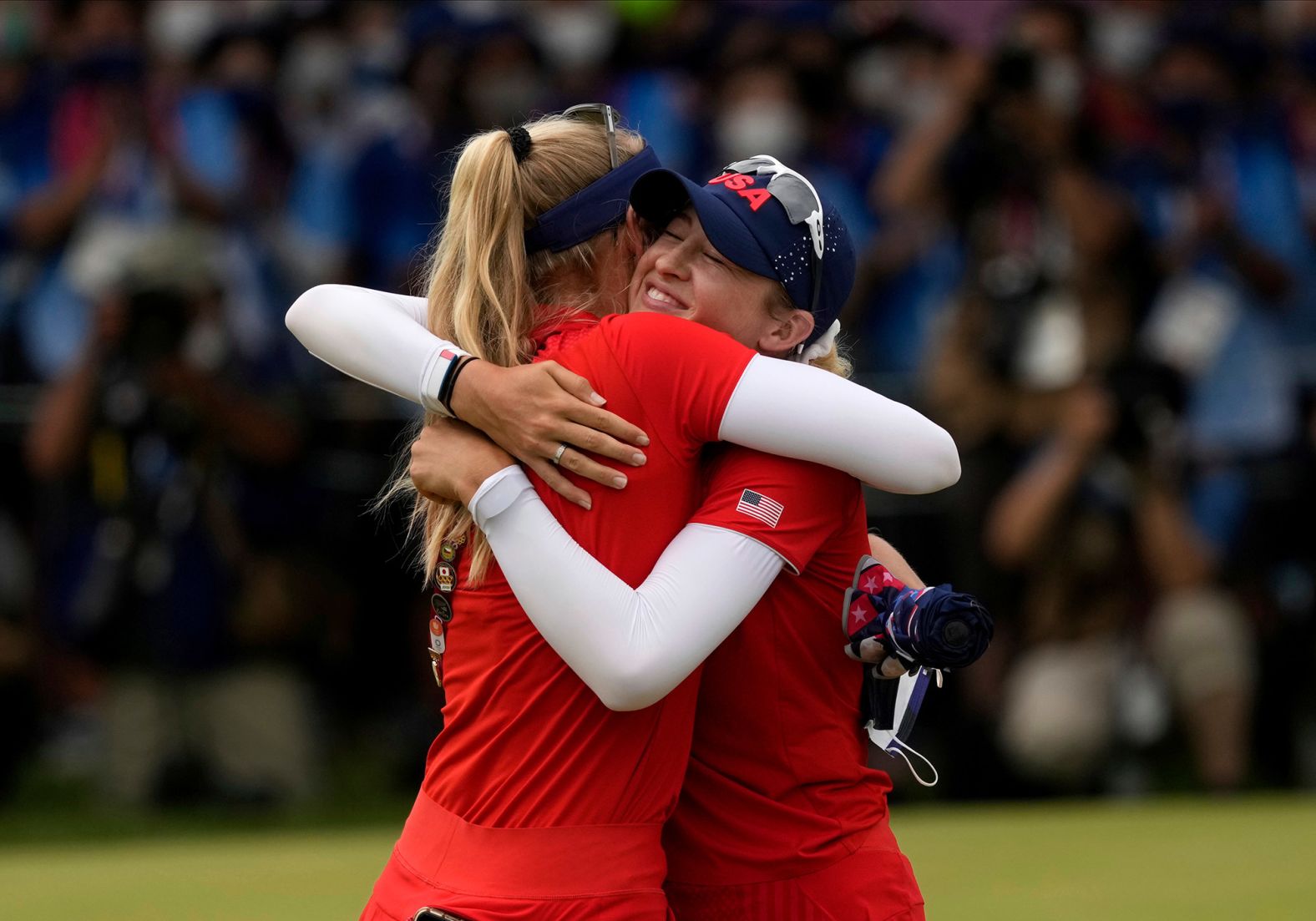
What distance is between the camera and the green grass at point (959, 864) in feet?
15.7

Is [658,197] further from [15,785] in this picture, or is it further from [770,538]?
[15,785]

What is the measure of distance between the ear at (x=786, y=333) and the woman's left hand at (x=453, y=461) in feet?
1.30

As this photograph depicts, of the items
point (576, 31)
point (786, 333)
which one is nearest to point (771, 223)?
point (786, 333)

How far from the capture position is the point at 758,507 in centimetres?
204

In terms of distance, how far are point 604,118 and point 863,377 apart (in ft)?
14.7

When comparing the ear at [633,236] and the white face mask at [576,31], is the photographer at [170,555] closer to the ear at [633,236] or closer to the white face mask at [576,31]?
the white face mask at [576,31]

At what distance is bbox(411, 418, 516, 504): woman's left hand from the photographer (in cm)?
207

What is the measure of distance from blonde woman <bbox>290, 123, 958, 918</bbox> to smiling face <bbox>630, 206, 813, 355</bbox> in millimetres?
150

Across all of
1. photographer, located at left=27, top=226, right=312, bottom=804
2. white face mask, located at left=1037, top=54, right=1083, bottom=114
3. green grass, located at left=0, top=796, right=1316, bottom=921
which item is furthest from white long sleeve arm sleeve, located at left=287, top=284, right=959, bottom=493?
white face mask, located at left=1037, top=54, right=1083, bottom=114

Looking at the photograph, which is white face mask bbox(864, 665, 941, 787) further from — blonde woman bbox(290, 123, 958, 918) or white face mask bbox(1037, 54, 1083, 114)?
white face mask bbox(1037, 54, 1083, 114)

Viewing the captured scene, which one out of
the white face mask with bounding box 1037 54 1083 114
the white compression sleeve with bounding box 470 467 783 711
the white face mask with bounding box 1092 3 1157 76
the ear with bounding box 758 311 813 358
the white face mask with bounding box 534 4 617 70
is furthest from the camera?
the white face mask with bounding box 534 4 617 70

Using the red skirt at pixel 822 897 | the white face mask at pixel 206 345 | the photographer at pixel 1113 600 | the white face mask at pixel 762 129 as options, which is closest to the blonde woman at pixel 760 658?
the red skirt at pixel 822 897

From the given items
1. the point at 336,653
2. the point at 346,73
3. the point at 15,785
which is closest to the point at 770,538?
the point at 336,653

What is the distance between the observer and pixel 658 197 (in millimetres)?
2242
